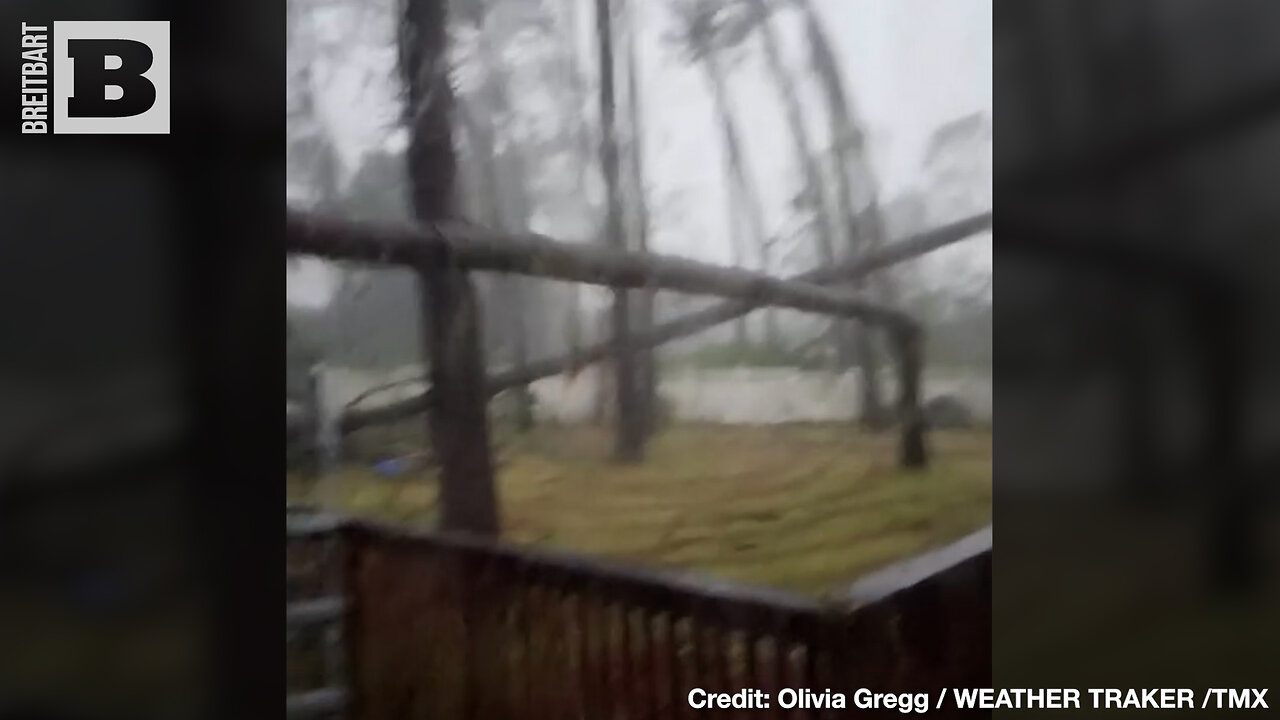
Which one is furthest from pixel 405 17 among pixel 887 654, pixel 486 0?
pixel 887 654

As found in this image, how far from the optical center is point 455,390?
103cm

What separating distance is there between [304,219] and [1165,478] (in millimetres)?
851

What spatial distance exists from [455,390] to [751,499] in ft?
0.99

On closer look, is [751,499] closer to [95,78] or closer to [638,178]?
[638,178]

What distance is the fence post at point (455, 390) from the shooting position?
102 cm

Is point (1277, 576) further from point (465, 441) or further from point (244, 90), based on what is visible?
point (244, 90)

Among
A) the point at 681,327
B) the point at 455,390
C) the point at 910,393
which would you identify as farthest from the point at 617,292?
the point at 910,393

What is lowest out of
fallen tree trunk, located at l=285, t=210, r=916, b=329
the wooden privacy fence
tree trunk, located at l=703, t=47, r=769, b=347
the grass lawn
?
the wooden privacy fence

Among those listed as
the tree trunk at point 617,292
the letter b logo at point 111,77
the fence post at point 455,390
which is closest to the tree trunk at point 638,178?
the tree trunk at point 617,292

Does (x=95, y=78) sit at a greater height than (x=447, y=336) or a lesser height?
greater

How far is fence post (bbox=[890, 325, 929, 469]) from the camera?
992 millimetres

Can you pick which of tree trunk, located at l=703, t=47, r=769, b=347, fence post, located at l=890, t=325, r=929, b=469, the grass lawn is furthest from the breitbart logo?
fence post, located at l=890, t=325, r=929, b=469

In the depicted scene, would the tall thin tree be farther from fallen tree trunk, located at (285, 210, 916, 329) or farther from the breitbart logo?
the breitbart logo

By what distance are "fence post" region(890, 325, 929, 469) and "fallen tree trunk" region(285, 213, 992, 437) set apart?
0.23 ft
